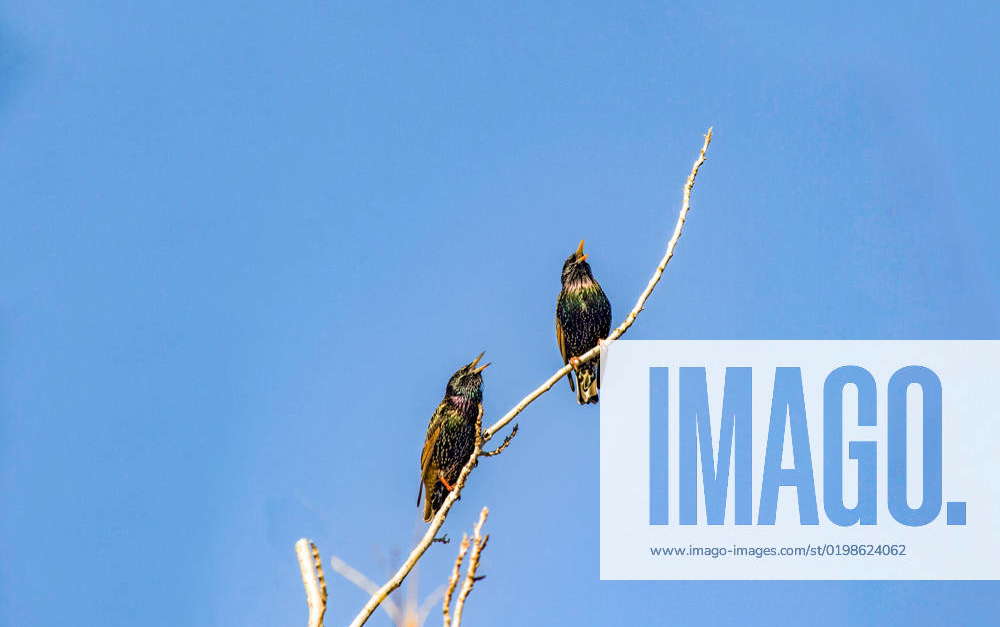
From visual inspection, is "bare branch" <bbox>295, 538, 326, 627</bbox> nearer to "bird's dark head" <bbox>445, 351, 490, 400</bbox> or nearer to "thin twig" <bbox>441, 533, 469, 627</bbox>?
"thin twig" <bbox>441, 533, 469, 627</bbox>

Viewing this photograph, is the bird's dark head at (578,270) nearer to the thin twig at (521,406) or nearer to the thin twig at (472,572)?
the thin twig at (521,406)

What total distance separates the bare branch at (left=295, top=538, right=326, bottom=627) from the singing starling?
4031 millimetres

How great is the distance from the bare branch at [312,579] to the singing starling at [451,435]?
4031mm

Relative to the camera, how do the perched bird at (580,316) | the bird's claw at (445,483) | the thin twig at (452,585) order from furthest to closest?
the perched bird at (580,316) → the bird's claw at (445,483) → the thin twig at (452,585)

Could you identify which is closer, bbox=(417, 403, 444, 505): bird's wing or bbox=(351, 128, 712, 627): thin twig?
bbox=(351, 128, 712, 627): thin twig

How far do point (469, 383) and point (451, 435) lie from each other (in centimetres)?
34

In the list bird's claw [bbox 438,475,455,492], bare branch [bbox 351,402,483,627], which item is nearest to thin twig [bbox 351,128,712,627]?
bare branch [bbox 351,402,483,627]

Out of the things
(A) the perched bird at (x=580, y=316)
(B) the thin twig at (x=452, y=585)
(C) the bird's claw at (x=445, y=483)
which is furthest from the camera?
(A) the perched bird at (x=580, y=316)

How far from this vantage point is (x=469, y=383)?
7.92 metres

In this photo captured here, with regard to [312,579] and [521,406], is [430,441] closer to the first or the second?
[521,406]

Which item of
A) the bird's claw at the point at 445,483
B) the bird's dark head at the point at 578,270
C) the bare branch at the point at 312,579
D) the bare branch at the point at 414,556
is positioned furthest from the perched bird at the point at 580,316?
the bare branch at the point at 312,579

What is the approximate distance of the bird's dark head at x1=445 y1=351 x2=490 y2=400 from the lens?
7895 mm

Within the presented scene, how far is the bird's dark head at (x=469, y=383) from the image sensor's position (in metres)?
7.89

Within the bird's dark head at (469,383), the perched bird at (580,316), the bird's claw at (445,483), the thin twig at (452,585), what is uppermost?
the perched bird at (580,316)
